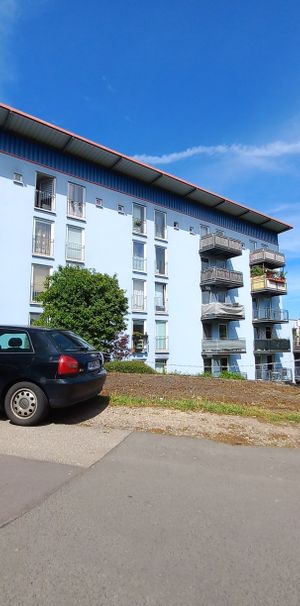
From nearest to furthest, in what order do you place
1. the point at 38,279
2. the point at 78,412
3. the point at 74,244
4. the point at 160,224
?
1. the point at 78,412
2. the point at 38,279
3. the point at 74,244
4. the point at 160,224

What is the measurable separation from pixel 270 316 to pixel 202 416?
30.7 m

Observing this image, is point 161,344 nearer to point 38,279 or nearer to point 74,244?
point 74,244

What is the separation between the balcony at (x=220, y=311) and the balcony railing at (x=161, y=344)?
13.7 feet

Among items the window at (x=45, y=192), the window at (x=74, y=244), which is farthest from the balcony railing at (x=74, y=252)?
the window at (x=45, y=192)

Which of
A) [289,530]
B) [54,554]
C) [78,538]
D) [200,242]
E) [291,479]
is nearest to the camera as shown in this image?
[54,554]

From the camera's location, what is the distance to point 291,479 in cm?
437

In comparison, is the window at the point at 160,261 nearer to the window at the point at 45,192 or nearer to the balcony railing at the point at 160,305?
the balcony railing at the point at 160,305

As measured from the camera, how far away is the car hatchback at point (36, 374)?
20.2 feet

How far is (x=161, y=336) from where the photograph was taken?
28953mm

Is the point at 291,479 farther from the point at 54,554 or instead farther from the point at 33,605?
the point at 33,605

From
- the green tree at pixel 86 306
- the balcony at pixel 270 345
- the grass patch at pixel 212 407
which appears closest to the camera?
the grass patch at pixel 212 407

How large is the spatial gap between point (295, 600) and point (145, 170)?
28323mm

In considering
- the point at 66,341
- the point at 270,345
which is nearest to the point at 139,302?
the point at 270,345

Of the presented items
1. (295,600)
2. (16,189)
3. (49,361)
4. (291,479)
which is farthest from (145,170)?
(295,600)
